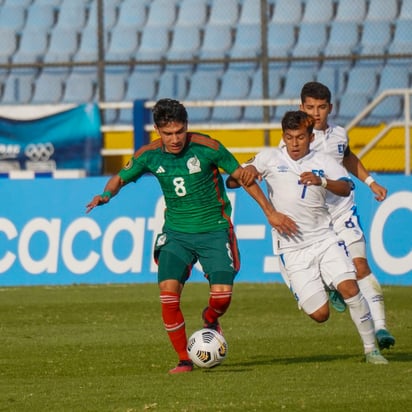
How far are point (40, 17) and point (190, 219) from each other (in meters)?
15.9

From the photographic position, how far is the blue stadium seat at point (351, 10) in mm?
22734

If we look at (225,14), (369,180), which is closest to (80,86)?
(225,14)

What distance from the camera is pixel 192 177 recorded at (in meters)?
9.66

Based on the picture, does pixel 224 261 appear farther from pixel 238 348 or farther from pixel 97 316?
pixel 97 316

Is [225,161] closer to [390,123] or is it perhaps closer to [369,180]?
[369,180]

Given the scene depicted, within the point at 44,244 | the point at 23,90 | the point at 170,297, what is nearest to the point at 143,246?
the point at 44,244

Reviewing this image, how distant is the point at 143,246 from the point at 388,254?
10.8ft

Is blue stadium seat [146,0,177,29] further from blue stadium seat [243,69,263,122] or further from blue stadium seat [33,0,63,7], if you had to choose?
blue stadium seat [243,69,263,122]

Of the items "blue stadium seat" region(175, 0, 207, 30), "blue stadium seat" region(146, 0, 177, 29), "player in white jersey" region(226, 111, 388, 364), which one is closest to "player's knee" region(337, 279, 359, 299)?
"player in white jersey" region(226, 111, 388, 364)

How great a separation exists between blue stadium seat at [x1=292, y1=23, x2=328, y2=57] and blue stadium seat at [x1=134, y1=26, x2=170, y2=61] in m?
2.50

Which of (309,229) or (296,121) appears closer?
(296,121)

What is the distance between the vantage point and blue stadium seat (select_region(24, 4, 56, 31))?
24781mm

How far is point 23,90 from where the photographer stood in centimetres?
2327

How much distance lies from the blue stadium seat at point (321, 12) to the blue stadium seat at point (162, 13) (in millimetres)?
2602
